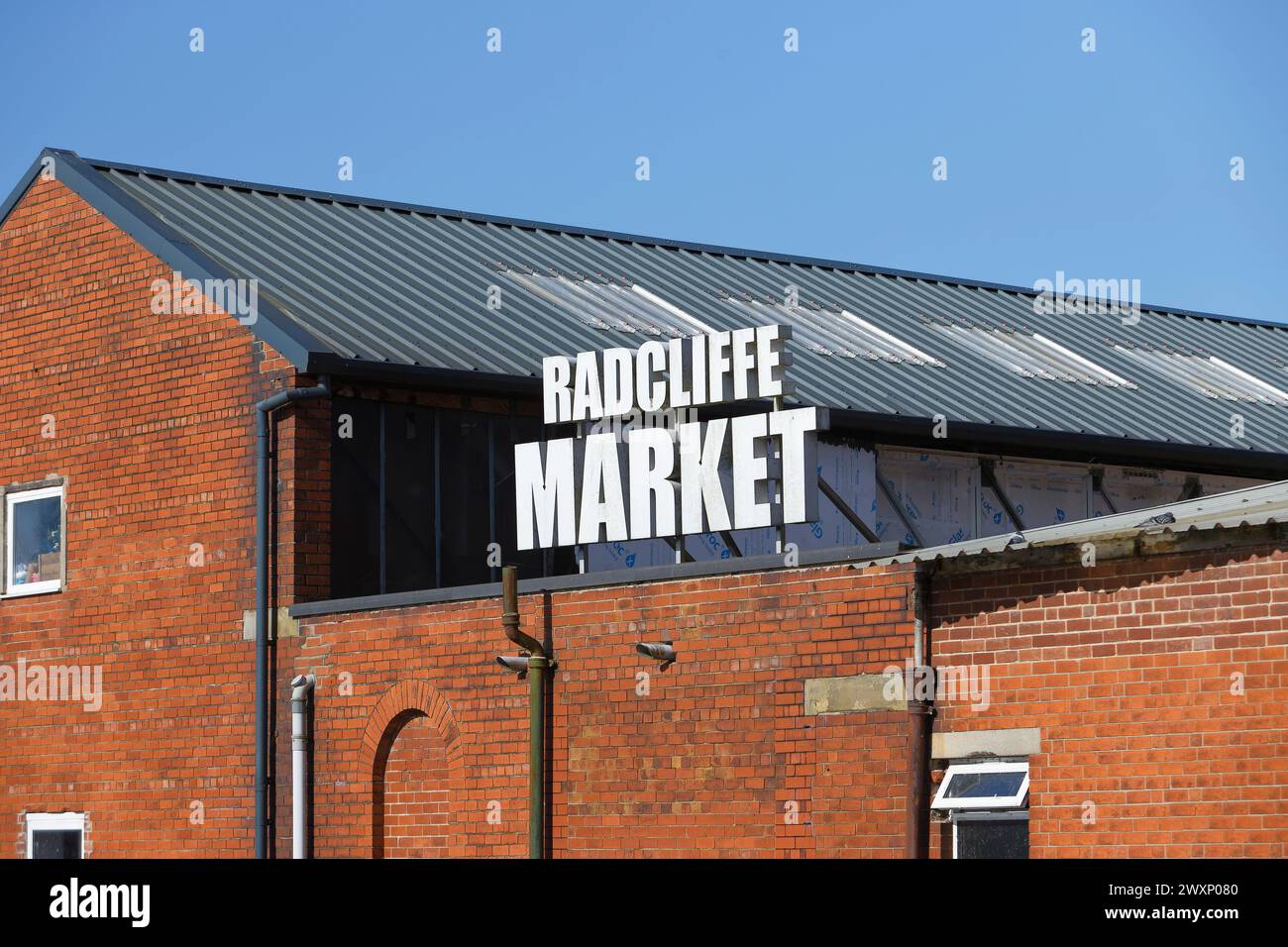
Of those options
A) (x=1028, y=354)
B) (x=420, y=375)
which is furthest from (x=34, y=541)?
(x=1028, y=354)

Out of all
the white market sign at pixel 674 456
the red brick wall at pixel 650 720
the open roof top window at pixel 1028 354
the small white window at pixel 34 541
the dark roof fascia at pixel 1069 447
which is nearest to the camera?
the red brick wall at pixel 650 720

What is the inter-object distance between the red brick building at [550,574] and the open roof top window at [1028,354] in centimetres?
10

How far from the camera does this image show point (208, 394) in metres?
22.1

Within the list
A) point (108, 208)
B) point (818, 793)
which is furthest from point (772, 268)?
point (818, 793)

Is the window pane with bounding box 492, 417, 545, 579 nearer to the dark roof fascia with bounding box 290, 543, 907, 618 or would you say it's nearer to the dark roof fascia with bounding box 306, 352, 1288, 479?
the dark roof fascia with bounding box 306, 352, 1288, 479

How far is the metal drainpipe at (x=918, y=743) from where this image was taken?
15477mm

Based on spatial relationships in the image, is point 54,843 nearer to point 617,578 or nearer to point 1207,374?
point 617,578

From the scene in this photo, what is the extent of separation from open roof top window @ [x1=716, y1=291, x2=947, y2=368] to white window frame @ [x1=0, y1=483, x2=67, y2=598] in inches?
377

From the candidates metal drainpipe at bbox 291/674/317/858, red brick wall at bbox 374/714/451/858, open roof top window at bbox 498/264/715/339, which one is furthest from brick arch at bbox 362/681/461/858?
open roof top window at bbox 498/264/715/339

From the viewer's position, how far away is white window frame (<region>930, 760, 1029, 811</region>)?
49.1 feet

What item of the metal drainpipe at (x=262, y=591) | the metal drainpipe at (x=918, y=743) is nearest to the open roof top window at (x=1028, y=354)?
the metal drainpipe at (x=262, y=591)

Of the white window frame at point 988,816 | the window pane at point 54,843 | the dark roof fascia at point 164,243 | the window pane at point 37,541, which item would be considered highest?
the dark roof fascia at point 164,243

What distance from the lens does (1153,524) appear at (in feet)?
48.6

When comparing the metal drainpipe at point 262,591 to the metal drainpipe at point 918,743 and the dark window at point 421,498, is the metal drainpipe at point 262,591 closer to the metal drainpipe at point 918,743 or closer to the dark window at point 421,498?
the dark window at point 421,498
